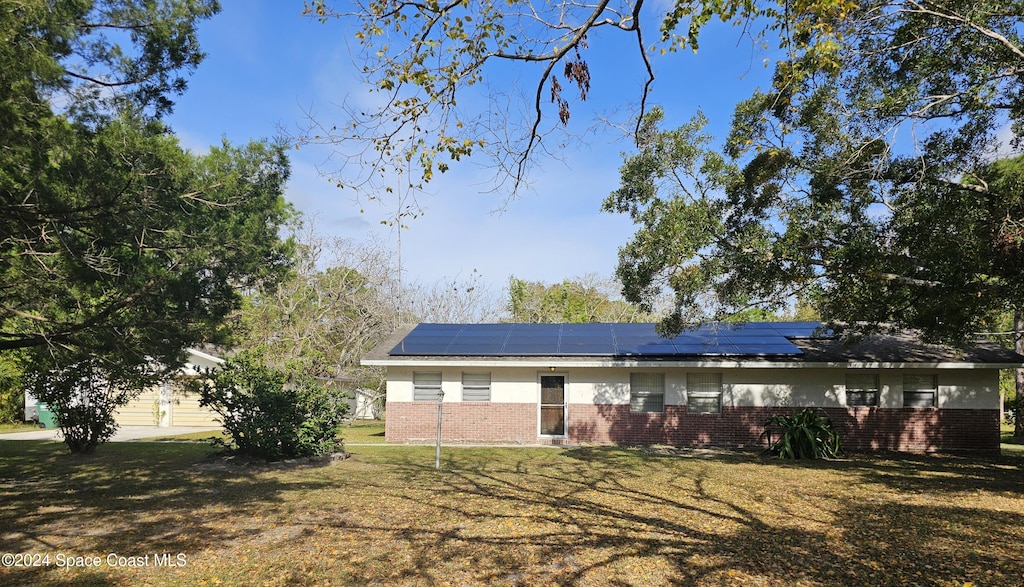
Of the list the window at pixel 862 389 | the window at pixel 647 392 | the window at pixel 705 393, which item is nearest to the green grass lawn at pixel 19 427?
the window at pixel 647 392

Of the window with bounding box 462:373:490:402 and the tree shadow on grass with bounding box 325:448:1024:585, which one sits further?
the window with bounding box 462:373:490:402

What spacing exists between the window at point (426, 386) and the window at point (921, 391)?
12.9 metres

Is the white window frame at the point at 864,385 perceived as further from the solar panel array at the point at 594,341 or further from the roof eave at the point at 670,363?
the solar panel array at the point at 594,341

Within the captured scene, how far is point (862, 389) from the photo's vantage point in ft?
54.2

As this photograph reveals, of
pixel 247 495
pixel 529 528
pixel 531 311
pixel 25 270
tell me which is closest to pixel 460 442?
pixel 247 495

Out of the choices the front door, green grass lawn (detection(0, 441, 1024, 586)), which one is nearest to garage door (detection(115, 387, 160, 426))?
green grass lawn (detection(0, 441, 1024, 586))

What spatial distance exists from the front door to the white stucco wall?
0.77ft

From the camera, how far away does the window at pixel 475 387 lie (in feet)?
57.0

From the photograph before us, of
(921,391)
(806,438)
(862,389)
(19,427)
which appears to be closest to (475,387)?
(806,438)

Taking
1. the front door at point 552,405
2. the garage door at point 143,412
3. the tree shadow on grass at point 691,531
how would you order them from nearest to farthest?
the tree shadow on grass at point 691,531 < the front door at point 552,405 < the garage door at point 143,412

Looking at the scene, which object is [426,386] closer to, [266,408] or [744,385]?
[266,408]

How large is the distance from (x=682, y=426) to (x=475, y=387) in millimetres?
5926

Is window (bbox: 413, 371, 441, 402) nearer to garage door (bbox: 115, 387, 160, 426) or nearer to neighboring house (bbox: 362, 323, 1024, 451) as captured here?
neighboring house (bbox: 362, 323, 1024, 451)

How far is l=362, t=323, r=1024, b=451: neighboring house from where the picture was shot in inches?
637
